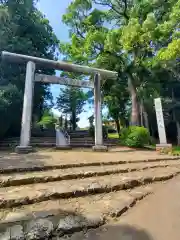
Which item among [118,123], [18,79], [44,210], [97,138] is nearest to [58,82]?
[97,138]

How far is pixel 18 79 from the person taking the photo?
39.4 feet

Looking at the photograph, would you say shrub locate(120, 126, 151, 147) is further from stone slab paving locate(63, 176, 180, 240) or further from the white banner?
stone slab paving locate(63, 176, 180, 240)

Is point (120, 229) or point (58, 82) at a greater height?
point (58, 82)

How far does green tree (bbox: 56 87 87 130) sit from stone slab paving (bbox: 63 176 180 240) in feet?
65.6

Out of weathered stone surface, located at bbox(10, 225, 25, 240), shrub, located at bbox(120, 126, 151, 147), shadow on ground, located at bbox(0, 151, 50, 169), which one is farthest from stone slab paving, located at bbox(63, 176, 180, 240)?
shrub, located at bbox(120, 126, 151, 147)

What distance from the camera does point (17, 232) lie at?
1.89 meters

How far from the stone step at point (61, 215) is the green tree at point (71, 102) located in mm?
19879

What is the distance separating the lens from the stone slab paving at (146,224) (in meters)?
1.98

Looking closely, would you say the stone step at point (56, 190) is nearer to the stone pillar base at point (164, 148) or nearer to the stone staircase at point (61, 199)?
the stone staircase at point (61, 199)

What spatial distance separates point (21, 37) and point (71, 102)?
10789 mm

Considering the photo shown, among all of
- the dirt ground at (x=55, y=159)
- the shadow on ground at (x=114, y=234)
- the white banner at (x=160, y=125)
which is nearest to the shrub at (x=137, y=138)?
the white banner at (x=160, y=125)

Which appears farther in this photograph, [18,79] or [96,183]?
[18,79]

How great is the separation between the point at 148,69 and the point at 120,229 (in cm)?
1268

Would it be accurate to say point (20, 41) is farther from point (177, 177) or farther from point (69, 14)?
point (177, 177)
